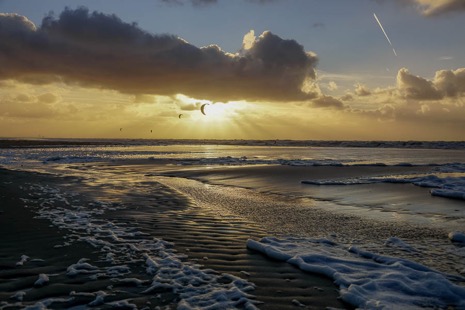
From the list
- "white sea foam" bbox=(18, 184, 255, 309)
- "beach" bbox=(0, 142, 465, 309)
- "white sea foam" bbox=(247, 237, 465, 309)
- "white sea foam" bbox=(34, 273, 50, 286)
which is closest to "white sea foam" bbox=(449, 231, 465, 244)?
"beach" bbox=(0, 142, 465, 309)

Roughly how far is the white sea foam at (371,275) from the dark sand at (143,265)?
0.28 meters

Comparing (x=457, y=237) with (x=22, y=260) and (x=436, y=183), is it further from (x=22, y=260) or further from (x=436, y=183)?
(x=436, y=183)

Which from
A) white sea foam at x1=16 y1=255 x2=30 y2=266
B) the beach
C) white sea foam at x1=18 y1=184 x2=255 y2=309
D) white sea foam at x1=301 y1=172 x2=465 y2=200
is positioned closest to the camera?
white sea foam at x1=18 y1=184 x2=255 y2=309

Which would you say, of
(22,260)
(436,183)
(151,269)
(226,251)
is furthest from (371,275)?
(436,183)

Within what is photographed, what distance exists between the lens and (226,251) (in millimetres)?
8586

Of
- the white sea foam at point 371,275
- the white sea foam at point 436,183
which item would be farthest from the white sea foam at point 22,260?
the white sea foam at point 436,183

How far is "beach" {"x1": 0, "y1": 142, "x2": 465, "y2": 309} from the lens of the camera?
6.07 meters

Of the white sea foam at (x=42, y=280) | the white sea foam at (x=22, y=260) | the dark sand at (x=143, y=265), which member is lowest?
the dark sand at (x=143, y=265)

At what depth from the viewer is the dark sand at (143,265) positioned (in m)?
6.00

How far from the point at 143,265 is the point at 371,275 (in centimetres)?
441

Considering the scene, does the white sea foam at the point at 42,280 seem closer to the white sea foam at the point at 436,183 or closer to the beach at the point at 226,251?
the beach at the point at 226,251

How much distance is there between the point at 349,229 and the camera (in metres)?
10.8

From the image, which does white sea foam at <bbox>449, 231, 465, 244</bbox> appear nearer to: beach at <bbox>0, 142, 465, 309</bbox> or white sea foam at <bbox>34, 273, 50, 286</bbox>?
beach at <bbox>0, 142, 465, 309</bbox>

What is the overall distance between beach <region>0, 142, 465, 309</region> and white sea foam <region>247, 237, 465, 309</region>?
28 mm
